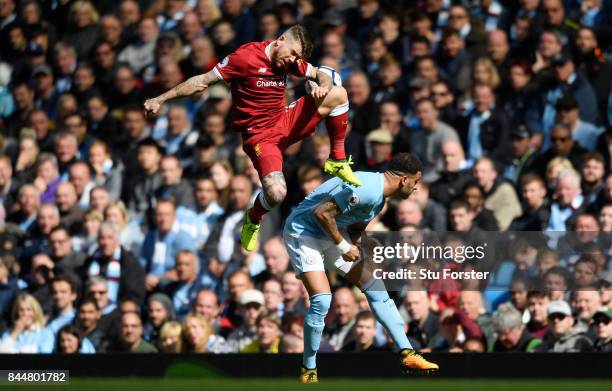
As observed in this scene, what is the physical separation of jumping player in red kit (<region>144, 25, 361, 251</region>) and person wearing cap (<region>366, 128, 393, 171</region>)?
3.41m

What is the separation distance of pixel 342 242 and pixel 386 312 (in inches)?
30.8

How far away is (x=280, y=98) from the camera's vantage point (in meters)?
12.3

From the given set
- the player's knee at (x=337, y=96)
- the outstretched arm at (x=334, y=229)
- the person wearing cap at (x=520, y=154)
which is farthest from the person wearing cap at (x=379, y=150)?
the outstretched arm at (x=334, y=229)

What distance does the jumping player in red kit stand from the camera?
39.0ft

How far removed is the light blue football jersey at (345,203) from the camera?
39.0 ft

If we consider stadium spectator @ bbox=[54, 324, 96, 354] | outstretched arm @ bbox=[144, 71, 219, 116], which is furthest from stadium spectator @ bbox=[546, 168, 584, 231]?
stadium spectator @ bbox=[54, 324, 96, 354]

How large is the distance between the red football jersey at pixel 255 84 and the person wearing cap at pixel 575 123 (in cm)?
439

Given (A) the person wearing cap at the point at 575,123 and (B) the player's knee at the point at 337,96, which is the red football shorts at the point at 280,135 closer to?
(B) the player's knee at the point at 337,96

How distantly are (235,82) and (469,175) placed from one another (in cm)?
414

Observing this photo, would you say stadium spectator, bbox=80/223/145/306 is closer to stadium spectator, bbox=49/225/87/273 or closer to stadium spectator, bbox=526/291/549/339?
stadium spectator, bbox=49/225/87/273

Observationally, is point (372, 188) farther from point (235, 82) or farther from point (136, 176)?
point (136, 176)

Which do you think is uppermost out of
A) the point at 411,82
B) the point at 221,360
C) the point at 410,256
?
the point at 411,82

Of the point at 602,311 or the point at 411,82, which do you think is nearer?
the point at 602,311

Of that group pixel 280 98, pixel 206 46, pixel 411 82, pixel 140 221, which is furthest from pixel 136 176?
pixel 280 98
